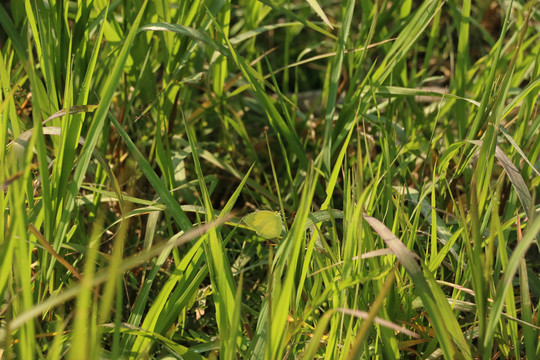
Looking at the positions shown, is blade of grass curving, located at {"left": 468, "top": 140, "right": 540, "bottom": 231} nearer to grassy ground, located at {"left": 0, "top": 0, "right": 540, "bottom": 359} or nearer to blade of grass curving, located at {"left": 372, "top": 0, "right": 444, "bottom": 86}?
grassy ground, located at {"left": 0, "top": 0, "right": 540, "bottom": 359}

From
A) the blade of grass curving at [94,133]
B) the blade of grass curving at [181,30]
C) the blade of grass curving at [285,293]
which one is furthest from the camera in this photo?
the blade of grass curving at [181,30]

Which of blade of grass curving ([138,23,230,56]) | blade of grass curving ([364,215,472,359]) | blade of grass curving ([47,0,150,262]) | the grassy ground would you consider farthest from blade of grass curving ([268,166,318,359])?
blade of grass curving ([138,23,230,56])

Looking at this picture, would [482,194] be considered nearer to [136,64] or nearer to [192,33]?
[192,33]

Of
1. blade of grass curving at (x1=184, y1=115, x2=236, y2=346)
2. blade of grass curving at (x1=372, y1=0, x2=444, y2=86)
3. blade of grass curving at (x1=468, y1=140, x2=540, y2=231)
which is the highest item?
blade of grass curving at (x1=372, y1=0, x2=444, y2=86)

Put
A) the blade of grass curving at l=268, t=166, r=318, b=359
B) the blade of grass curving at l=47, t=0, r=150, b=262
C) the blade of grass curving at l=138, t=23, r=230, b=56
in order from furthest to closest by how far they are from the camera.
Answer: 1. the blade of grass curving at l=138, t=23, r=230, b=56
2. the blade of grass curving at l=47, t=0, r=150, b=262
3. the blade of grass curving at l=268, t=166, r=318, b=359

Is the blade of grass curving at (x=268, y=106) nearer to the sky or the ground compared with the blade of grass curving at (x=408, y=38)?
nearer to the ground

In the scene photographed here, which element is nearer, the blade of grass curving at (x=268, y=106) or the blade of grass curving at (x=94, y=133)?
the blade of grass curving at (x=94, y=133)

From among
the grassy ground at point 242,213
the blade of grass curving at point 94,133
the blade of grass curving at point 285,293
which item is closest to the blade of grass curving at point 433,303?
the grassy ground at point 242,213

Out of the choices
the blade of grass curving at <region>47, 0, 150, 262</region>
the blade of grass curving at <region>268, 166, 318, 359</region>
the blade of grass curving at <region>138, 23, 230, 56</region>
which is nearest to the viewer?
the blade of grass curving at <region>268, 166, 318, 359</region>

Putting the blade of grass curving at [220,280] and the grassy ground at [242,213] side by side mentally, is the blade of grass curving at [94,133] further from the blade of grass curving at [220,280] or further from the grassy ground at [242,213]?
the blade of grass curving at [220,280]

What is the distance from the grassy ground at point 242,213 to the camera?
0.79 meters

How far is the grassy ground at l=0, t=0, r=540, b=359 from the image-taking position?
79 cm

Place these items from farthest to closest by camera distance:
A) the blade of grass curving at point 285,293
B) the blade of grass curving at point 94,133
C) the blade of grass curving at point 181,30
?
1. the blade of grass curving at point 181,30
2. the blade of grass curving at point 94,133
3. the blade of grass curving at point 285,293

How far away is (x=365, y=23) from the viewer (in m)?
1.52
